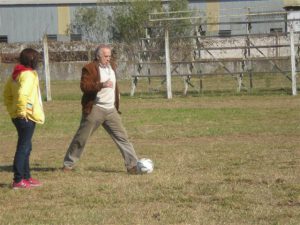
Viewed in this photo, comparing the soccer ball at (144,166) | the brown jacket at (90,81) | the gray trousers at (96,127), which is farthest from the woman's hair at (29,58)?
the soccer ball at (144,166)

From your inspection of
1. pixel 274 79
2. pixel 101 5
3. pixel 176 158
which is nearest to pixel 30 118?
pixel 176 158

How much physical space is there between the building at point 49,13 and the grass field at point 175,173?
2865cm

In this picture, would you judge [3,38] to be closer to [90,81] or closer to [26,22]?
[26,22]

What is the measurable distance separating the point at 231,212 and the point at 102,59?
3.36 m

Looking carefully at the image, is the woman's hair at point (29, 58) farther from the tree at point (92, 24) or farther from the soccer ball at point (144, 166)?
the tree at point (92, 24)

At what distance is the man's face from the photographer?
998cm

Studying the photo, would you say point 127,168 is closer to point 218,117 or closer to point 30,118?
point 30,118

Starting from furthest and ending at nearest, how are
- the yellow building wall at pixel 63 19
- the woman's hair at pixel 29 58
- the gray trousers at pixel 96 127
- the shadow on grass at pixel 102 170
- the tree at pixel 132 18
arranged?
the yellow building wall at pixel 63 19 → the tree at pixel 132 18 → the shadow on grass at pixel 102 170 → the gray trousers at pixel 96 127 → the woman's hair at pixel 29 58

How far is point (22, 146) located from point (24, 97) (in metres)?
0.65

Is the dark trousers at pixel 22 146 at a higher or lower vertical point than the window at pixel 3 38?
lower

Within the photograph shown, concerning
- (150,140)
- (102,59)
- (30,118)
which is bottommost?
(150,140)

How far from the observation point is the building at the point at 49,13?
4641cm

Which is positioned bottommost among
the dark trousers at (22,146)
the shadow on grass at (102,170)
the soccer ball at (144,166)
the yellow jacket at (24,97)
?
the shadow on grass at (102,170)

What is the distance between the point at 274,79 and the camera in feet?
92.6
